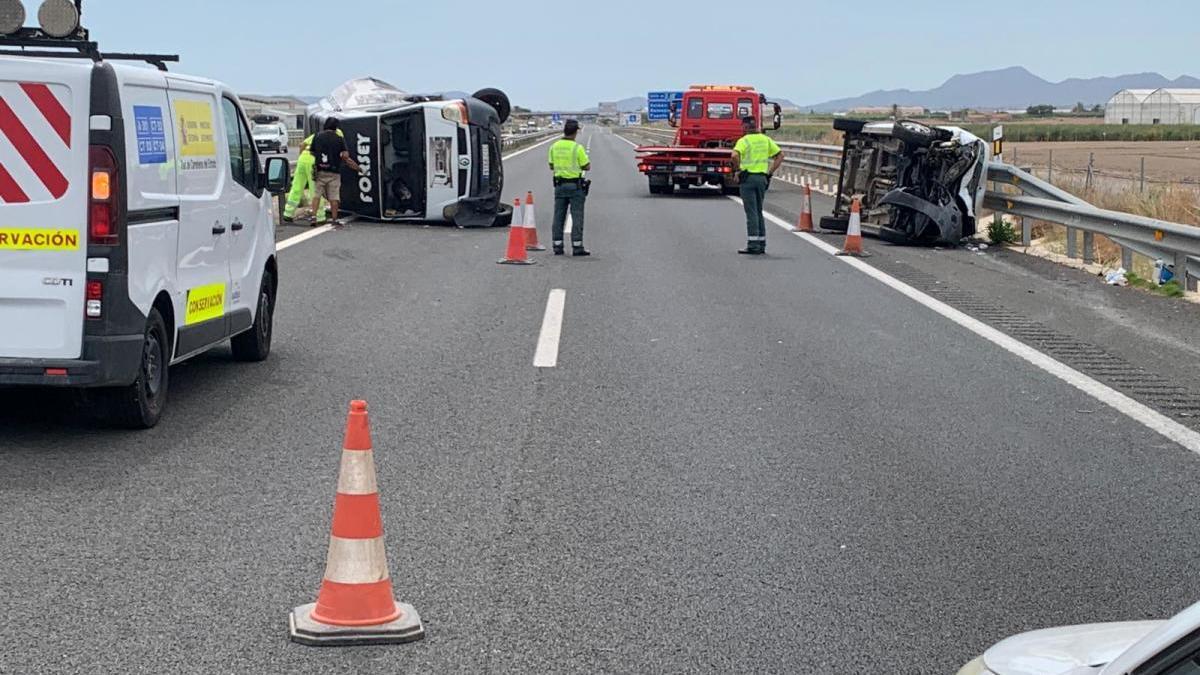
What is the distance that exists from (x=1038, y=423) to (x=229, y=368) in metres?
5.29

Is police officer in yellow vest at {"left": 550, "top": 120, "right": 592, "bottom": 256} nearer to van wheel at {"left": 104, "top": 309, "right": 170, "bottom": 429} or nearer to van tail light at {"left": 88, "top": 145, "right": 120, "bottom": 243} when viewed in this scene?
van wheel at {"left": 104, "top": 309, "right": 170, "bottom": 429}

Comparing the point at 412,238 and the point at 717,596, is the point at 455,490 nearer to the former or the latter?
the point at 717,596

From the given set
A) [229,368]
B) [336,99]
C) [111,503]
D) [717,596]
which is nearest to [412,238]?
[336,99]

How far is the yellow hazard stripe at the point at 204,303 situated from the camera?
8977 mm

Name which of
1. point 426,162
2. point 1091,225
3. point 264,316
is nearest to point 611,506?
point 264,316

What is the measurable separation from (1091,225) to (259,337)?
1011 cm

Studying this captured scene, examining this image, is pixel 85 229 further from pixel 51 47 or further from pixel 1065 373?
pixel 1065 373

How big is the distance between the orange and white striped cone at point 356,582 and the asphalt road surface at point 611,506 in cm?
9

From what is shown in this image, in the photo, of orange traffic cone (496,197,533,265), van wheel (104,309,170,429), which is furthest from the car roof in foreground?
orange traffic cone (496,197,533,265)

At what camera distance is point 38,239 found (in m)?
7.67

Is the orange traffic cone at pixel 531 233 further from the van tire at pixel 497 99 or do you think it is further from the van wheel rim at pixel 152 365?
the van wheel rim at pixel 152 365

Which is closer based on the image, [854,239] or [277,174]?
[277,174]

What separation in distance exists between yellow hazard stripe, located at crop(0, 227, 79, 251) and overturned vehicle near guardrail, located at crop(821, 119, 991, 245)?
1430 centimetres

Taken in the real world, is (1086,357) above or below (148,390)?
below
